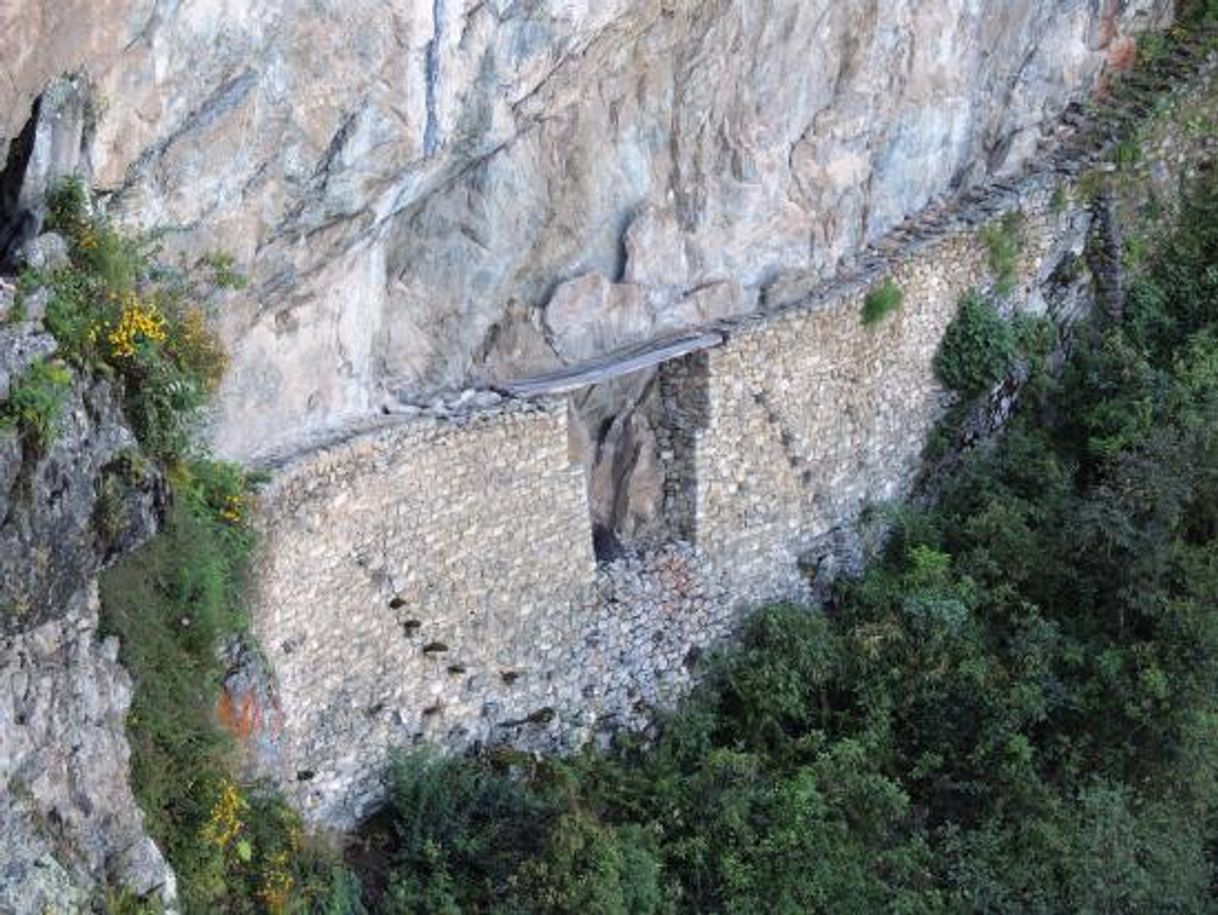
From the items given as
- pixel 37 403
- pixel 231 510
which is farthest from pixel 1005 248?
pixel 37 403

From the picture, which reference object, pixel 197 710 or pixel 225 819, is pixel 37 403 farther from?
pixel 225 819

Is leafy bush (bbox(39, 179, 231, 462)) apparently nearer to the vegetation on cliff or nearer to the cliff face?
the vegetation on cliff

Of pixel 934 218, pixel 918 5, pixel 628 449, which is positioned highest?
pixel 918 5

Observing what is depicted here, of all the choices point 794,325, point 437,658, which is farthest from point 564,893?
point 794,325

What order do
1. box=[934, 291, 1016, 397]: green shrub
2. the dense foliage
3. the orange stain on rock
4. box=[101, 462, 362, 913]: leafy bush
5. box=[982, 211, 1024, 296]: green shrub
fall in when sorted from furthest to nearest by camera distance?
1. box=[982, 211, 1024, 296]: green shrub
2. box=[934, 291, 1016, 397]: green shrub
3. the dense foliage
4. the orange stain on rock
5. box=[101, 462, 362, 913]: leafy bush

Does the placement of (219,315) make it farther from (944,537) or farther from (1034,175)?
(1034,175)

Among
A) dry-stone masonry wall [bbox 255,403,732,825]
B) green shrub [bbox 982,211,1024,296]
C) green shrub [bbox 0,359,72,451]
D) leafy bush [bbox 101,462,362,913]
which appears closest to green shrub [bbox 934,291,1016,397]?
green shrub [bbox 982,211,1024,296]
